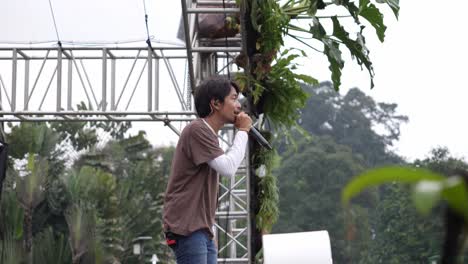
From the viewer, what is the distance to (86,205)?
78.3 ft

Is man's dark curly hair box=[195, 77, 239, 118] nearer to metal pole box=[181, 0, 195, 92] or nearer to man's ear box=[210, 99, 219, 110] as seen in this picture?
man's ear box=[210, 99, 219, 110]

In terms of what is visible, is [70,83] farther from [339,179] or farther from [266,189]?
[339,179]

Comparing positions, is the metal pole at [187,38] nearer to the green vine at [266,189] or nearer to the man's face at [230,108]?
the green vine at [266,189]

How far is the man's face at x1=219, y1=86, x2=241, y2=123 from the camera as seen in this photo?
2982 millimetres

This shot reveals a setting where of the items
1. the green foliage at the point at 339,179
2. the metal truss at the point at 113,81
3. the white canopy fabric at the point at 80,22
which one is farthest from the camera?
the green foliage at the point at 339,179

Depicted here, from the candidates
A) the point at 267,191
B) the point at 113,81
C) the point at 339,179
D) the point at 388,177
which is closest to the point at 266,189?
the point at 267,191

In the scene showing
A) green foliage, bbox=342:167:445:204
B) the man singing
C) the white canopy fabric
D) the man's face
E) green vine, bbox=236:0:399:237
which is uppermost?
the white canopy fabric

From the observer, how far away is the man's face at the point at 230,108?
2982 mm

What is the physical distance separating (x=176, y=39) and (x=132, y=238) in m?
17.7

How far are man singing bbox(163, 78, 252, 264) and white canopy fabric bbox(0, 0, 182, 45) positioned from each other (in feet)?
17.6

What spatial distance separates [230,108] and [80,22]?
5609mm

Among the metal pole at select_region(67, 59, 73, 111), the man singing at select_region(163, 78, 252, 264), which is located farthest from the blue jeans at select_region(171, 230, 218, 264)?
the metal pole at select_region(67, 59, 73, 111)

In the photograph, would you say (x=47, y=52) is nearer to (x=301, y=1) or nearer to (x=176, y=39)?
(x=176, y=39)

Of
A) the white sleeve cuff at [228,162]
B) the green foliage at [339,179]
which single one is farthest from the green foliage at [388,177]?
the green foliage at [339,179]
